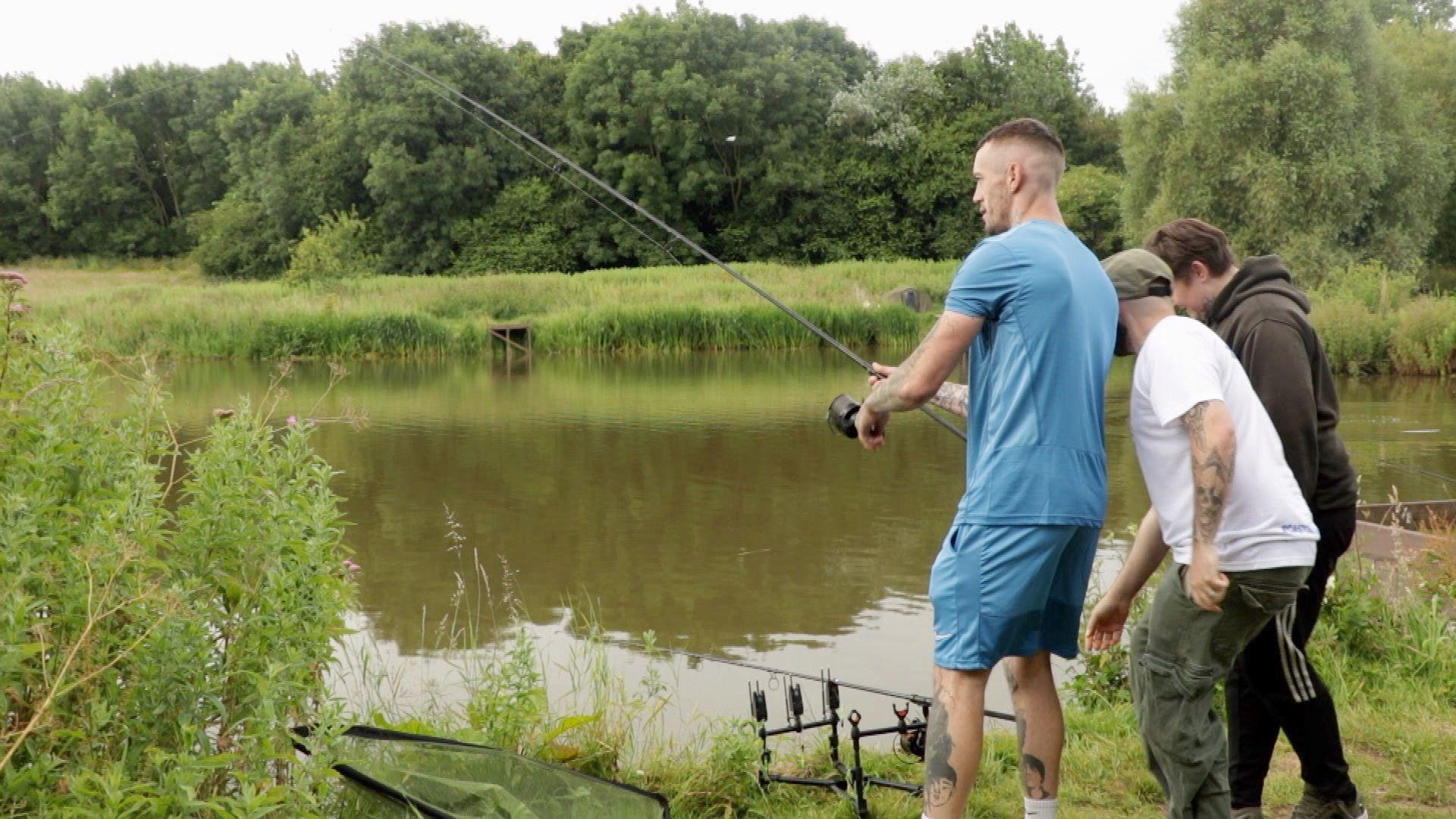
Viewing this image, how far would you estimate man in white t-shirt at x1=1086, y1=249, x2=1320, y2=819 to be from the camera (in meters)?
2.71

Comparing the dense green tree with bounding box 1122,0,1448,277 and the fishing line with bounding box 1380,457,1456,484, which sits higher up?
the dense green tree with bounding box 1122,0,1448,277

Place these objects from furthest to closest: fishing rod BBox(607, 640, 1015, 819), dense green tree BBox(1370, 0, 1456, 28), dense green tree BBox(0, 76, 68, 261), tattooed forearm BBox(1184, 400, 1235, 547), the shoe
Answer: dense green tree BBox(0, 76, 68, 261)
dense green tree BBox(1370, 0, 1456, 28)
fishing rod BBox(607, 640, 1015, 819)
the shoe
tattooed forearm BBox(1184, 400, 1235, 547)

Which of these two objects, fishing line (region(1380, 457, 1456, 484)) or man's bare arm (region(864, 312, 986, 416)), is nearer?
man's bare arm (region(864, 312, 986, 416))

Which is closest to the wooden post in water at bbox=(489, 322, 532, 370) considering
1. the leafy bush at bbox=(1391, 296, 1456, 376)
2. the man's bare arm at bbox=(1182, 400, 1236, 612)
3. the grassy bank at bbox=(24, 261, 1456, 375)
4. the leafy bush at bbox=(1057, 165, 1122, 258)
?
the grassy bank at bbox=(24, 261, 1456, 375)

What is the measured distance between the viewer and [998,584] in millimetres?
2805

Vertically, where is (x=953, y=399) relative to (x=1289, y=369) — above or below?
below

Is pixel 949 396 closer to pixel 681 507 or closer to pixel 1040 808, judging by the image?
pixel 1040 808

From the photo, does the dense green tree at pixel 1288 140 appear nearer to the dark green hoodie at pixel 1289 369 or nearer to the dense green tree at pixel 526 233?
the dense green tree at pixel 526 233

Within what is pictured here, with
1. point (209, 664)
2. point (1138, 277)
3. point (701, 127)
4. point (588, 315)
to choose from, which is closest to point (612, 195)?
point (1138, 277)

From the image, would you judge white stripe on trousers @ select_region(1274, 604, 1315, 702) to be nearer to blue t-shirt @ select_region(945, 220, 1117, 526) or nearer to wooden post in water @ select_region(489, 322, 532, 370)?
blue t-shirt @ select_region(945, 220, 1117, 526)

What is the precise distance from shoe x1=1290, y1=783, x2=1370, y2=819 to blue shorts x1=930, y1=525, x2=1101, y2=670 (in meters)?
0.97

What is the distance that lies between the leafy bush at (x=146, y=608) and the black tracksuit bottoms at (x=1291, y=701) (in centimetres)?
214

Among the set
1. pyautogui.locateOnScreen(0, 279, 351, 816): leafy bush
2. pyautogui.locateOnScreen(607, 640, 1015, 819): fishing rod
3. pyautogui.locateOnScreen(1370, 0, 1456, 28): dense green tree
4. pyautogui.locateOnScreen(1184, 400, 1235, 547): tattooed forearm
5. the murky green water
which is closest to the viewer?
pyautogui.locateOnScreen(0, 279, 351, 816): leafy bush

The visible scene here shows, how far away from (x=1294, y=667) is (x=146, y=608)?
2.49 meters
